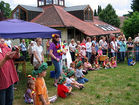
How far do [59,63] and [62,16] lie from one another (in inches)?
603

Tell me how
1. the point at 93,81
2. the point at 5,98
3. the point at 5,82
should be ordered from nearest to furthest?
the point at 5,82, the point at 5,98, the point at 93,81

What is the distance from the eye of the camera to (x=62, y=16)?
20.5 meters

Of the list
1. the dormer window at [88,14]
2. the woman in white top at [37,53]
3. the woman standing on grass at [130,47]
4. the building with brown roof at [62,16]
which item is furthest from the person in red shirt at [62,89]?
the dormer window at [88,14]

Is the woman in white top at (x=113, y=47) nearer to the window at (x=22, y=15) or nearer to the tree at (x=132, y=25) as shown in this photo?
the tree at (x=132, y=25)

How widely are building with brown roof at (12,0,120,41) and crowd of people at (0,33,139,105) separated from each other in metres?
7.11

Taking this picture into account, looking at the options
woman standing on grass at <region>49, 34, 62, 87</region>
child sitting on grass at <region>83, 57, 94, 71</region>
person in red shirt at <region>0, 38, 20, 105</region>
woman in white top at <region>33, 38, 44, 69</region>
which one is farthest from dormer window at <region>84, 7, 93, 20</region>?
person in red shirt at <region>0, 38, 20, 105</region>

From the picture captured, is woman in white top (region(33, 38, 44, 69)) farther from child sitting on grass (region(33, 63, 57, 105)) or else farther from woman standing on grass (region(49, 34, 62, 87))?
child sitting on grass (region(33, 63, 57, 105))

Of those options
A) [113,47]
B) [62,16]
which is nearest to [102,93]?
[113,47]

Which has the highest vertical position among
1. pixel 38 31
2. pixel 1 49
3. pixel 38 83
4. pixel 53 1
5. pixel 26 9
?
pixel 53 1

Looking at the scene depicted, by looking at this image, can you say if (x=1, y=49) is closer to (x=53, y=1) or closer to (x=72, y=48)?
(x=72, y=48)

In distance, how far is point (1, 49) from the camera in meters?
3.09

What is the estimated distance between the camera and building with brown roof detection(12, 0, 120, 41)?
18.6m

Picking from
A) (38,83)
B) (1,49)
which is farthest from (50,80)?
(1,49)

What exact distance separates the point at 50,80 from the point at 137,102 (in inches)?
148
